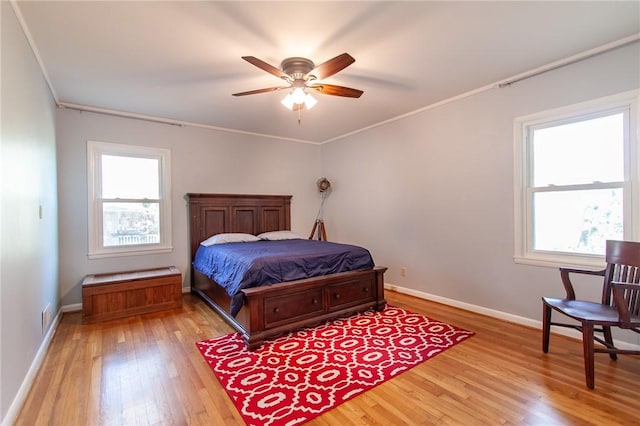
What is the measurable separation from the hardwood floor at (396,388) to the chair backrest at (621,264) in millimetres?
614

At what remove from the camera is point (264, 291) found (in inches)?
105

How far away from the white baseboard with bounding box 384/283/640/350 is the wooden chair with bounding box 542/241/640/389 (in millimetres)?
342

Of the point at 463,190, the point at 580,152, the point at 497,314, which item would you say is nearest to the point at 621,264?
the point at 580,152

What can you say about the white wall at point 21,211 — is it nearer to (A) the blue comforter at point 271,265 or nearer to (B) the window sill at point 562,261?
(A) the blue comforter at point 271,265

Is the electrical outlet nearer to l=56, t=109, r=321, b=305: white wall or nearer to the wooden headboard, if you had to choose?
l=56, t=109, r=321, b=305: white wall

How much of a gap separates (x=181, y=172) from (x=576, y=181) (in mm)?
4711

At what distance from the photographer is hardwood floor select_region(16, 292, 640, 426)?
1.74 meters

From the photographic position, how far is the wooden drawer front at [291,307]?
2727mm

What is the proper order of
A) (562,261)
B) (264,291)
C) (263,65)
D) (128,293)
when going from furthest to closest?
(128,293), (562,261), (264,291), (263,65)

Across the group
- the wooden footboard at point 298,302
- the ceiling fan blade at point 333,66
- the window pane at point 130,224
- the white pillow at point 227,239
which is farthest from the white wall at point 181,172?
the ceiling fan blade at point 333,66

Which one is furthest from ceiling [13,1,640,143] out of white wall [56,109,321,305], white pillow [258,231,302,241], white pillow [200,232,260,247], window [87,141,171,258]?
white pillow [258,231,302,241]

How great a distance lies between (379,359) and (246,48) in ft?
9.01

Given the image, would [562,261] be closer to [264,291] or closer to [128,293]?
[264,291]

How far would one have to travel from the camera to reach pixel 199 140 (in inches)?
178
